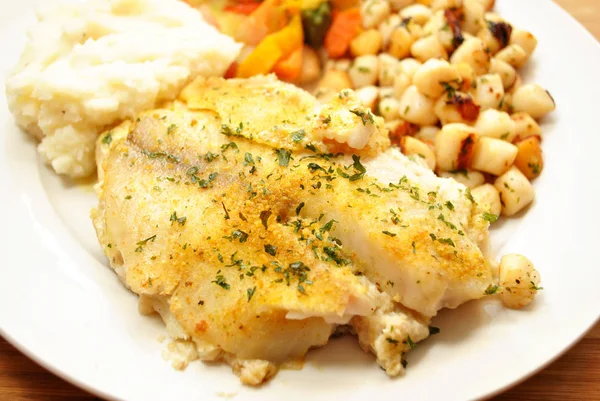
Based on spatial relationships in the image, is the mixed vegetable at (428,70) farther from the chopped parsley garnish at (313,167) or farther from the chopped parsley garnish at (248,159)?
the chopped parsley garnish at (248,159)

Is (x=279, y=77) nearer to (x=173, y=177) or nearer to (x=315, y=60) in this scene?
(x=315, y=60)

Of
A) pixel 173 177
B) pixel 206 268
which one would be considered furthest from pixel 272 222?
pixel 173 177

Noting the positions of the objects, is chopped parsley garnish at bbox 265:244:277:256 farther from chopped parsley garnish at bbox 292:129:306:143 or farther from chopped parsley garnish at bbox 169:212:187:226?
chopped parsley garnish at bbox 292:129:306:143

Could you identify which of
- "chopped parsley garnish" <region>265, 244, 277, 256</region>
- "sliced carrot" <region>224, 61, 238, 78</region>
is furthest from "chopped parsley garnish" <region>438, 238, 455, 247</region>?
"sliced carrot" <region>224, 61, 238, 78</region>

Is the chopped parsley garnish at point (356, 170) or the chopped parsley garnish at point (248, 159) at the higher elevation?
the chopped parsley garnish at point (356, 170)

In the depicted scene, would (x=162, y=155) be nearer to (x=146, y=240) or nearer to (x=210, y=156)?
(x=210, y=156)

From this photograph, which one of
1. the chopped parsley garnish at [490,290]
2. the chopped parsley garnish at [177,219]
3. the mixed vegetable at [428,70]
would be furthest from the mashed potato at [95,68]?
the chopped parsley garnish at [490,290]

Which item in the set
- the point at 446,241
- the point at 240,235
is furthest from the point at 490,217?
the point at 240,235
